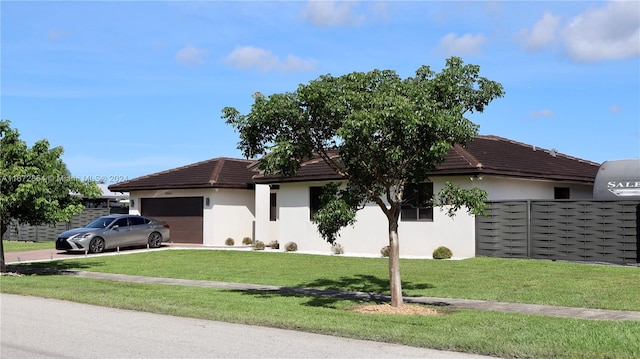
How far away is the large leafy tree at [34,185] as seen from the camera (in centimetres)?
1839

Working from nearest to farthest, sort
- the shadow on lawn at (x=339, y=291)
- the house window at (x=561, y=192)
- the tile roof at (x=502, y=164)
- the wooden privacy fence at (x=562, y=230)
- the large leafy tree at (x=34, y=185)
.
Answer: the shadow on lawn at (x=339, y=291) → the large leafy tree at (x=34, y=185) → the wooden privacy fence at (x=562, y=230) → the tile roof at (x=502, y=164) → the house window at (x=561, y=192)

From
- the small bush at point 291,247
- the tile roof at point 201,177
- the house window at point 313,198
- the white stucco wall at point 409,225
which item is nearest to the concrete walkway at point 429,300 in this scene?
the white stucco wall at point 409,225

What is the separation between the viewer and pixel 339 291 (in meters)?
15.2

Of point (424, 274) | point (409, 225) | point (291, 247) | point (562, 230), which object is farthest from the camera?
point (291, 247)

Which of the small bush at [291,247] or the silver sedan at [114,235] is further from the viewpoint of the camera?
the silver sedan at [114,235]

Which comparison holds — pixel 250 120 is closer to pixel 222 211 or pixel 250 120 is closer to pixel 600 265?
pixel 600 265

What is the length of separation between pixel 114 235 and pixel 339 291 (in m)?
15.3

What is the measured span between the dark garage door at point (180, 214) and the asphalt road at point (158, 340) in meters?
20.1

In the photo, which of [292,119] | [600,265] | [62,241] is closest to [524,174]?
[600,265]

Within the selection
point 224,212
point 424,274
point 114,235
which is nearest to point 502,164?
point 424,274

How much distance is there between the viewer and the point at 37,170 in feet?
61.5

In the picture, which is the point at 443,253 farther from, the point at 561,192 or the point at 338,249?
the point at 561,192

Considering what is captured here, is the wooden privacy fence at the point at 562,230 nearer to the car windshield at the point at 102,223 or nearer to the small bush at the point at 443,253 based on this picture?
the small bush at the point at 443,253

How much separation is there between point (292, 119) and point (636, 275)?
963cm
